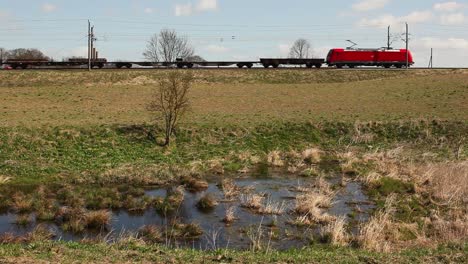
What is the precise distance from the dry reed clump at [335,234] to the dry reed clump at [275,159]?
9221 millimetres

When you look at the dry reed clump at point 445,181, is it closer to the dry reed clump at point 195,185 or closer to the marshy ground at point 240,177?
the marshy ground at point 240,177

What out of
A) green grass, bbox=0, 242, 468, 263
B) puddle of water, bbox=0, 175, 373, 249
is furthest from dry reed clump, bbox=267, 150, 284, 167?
green grass, bbox=0, 242, 468, 263

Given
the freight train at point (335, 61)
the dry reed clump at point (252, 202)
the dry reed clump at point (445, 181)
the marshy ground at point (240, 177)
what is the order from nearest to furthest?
the marshy ground at point (240, 177), the dry reed clump at point (252, 202), the dry reed clump at point (445, 181), the freight train at point (335, 61)

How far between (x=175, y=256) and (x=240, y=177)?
38.7 ft

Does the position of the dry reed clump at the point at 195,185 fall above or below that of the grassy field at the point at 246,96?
below

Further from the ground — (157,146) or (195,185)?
(157,146)

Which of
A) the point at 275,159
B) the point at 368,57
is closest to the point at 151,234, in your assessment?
the point at 275,159

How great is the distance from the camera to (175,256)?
8219 millimetres

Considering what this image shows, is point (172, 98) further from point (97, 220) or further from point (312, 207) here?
point (97, 220)

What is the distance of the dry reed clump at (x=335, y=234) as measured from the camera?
38.3ft

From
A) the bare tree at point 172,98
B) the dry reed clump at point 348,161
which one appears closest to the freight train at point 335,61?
the bare tree at point 172,98

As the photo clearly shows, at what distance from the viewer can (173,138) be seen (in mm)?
24734

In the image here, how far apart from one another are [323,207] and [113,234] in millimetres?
6265

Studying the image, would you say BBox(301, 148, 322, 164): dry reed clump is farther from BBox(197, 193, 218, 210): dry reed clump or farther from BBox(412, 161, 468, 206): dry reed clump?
BBox(197, 193, 218, 210): dry reed clump
